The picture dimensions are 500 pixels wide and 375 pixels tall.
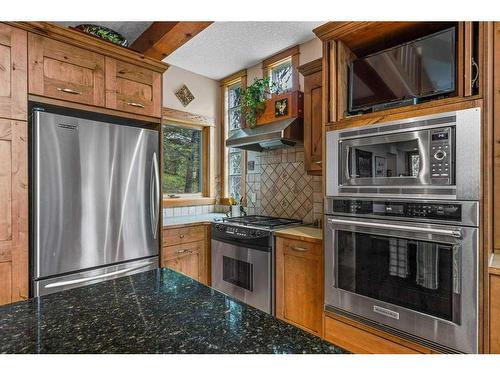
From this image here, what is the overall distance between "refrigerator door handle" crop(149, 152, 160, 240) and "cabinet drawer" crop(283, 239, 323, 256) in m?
1.10

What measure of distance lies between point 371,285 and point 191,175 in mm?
2652

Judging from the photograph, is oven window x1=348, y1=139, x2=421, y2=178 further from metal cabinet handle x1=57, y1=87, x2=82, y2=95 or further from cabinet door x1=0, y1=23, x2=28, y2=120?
cabinet door x1=0, y1=23, x2=28, y2=120

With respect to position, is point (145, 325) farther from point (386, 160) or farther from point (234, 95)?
point (234, 95)

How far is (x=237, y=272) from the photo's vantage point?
9.02ft

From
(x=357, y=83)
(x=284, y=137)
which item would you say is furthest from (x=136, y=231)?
(x=357, y=83)

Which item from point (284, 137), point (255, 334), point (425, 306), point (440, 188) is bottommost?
point (425, 306)

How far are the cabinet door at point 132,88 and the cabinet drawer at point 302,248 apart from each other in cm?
158

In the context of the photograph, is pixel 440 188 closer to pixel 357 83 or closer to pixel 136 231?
pixel 357 83

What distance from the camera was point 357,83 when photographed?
1985mm

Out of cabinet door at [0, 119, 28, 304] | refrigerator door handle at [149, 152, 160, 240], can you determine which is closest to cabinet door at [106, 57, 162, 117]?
refrigerator door handle at [149, 152, 160, 240]

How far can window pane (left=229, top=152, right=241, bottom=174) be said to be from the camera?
376cm

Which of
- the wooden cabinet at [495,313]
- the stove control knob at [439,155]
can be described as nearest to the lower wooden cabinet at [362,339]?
the wooden cabinet at [495,313]
